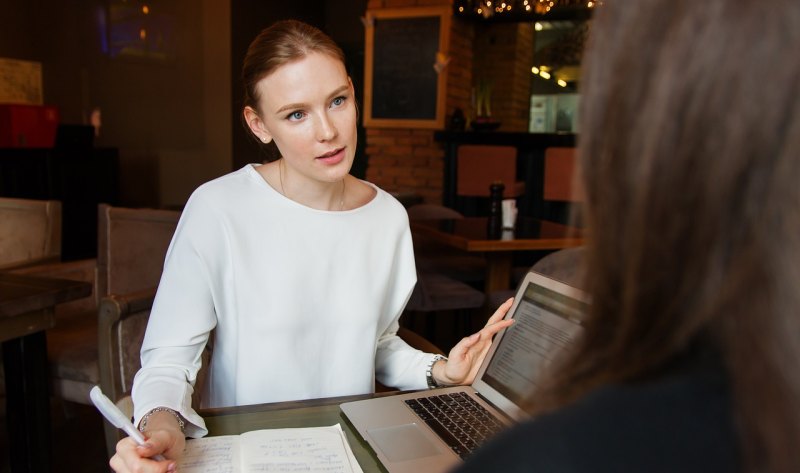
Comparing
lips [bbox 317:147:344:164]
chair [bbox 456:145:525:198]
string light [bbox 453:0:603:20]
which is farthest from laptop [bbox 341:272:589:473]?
string light [bbox 453:0:603:20]

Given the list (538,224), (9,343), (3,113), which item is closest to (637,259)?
(9,343)

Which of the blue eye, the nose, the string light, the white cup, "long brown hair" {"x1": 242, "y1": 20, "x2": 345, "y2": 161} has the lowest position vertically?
the white cup

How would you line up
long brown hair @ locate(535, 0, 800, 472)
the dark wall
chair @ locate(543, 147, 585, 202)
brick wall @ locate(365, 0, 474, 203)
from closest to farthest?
long brown hair @ locate(535, 0, 800, 472) → chair @ locate(543, 147, 585, 202) → brick wall @ locate(365, 0, 474, 203) → the dark wall

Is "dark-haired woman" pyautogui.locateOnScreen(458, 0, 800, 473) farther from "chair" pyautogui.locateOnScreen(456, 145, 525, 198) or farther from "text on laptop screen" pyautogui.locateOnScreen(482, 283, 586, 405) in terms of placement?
"chair" pyautogui.locateOnScreen(456, 145, 525, 198)

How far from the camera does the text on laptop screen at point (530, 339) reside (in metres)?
0.97

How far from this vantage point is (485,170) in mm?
5020

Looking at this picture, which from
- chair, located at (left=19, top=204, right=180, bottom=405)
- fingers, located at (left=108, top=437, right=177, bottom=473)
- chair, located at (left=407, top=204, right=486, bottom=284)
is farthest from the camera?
chair, located at (left=407, top=204, right=486, bottom=284)

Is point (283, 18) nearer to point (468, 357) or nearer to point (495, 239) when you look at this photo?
point (495, 239)

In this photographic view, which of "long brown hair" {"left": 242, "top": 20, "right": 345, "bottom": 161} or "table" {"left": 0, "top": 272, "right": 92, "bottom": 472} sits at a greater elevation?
"long brown hair" {"left": 242, "top": 20, "right": 345, "bottom": 161}

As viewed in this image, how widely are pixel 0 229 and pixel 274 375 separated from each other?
200 cm

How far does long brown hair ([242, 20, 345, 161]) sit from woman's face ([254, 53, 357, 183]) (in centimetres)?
1

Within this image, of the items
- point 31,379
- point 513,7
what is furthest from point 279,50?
point 513,7

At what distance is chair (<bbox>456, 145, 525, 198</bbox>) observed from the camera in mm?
4949

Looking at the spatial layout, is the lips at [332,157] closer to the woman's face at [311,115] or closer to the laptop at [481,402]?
the woman's face at [311,115]
